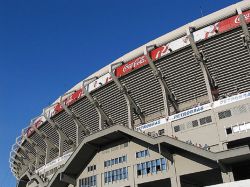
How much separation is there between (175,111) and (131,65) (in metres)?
11.7

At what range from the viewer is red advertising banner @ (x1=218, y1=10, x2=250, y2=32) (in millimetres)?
45694

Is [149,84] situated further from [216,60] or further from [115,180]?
[115,180]

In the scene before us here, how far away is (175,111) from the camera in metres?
56.4

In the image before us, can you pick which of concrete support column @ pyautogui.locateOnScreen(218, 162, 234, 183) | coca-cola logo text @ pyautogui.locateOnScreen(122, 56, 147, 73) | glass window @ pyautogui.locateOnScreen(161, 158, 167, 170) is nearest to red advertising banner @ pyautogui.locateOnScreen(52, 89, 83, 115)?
coca-cola logo text @ pyautogui.locateOnScreen(122, 56, 147, 73)

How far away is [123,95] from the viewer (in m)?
59.1

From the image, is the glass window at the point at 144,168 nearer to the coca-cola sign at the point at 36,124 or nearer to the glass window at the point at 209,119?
the glass window at the point at 209,119

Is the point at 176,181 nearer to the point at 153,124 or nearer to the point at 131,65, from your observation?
the point at 153,124

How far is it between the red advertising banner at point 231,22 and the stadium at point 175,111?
16 cm

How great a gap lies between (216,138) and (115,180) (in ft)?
56.7

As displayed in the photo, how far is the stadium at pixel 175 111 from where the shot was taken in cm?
4359

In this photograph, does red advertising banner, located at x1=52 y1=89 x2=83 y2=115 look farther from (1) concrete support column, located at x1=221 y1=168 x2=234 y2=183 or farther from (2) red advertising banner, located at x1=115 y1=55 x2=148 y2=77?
(1) concrete support column, located at x1=221 y1=168 x2=234 y2=183

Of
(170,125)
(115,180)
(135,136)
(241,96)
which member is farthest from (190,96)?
(115,180)

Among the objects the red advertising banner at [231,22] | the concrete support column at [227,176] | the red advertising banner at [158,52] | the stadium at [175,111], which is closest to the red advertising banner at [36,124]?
the stadium at [175,111]

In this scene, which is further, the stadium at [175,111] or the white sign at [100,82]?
the white sign at [100,82]
